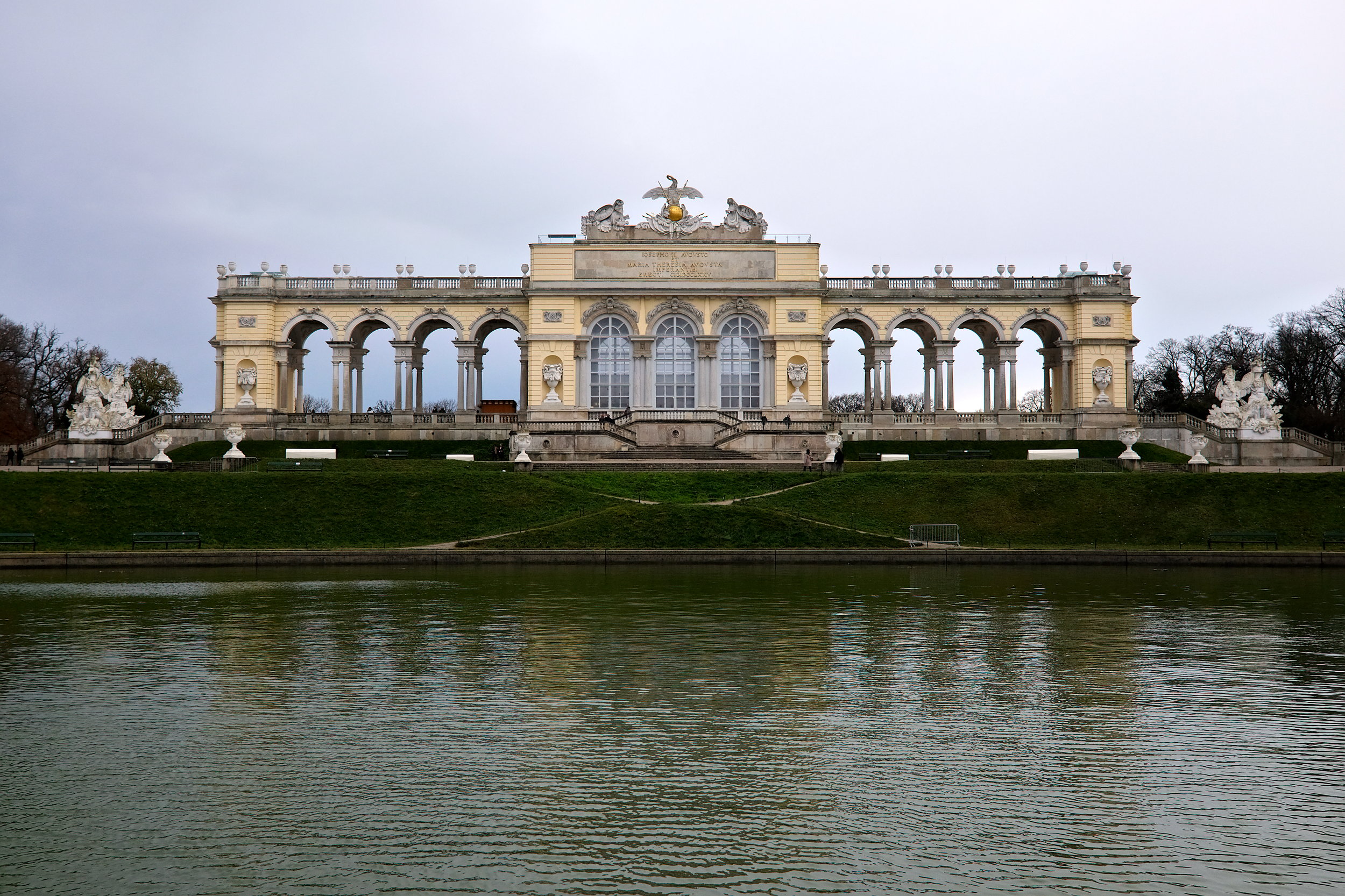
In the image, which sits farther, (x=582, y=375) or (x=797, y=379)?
(x=582, y=375)

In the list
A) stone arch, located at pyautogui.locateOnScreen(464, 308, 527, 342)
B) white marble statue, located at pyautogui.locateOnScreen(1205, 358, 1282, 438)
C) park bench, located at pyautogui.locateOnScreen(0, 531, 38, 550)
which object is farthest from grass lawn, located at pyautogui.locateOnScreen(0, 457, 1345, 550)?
stone arch, located at pyautogui.locateOnScreen(464, 308, 527, 342)

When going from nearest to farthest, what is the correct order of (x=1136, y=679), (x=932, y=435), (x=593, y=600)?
(x=1136, y=679) → (x=593, y=600) → (x=932, y=435)

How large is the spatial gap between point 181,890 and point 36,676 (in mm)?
7975

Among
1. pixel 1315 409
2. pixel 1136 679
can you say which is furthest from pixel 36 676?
pixel 1315 409

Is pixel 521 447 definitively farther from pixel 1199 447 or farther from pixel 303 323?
pixel 1199 447

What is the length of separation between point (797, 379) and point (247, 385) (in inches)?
1209

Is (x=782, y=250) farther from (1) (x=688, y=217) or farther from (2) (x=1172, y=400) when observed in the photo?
(2) (x=1172, y=400)

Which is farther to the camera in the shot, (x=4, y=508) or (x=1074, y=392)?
(x=1074, y=392)

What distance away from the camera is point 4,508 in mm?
33812

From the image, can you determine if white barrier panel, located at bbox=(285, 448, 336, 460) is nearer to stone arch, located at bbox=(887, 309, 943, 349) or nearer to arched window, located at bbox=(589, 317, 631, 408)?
arched window, located at bbox=(589, 317, 631, 408)

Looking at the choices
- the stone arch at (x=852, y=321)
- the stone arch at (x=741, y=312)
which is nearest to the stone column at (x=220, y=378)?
the stone arch at (x=741, y=312)

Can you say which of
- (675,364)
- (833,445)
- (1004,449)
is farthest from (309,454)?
(1004,449)

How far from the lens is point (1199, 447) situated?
45250 millimetres

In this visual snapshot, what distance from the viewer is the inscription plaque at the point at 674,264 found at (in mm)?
61625
